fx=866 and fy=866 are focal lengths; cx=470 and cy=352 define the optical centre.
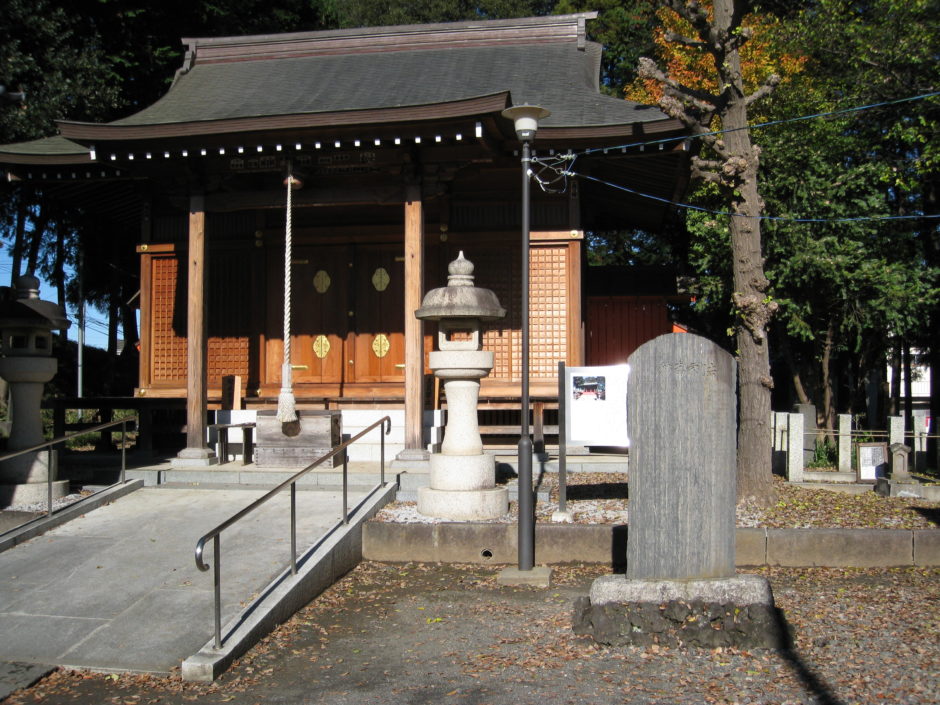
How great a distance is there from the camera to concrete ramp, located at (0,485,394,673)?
5.74 metres

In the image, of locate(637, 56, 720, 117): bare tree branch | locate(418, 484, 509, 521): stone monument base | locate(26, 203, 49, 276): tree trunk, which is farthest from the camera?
locate(26, 203, 49, 276): tree trunk

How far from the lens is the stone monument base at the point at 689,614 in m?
5.42

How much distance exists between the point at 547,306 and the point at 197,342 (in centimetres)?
503

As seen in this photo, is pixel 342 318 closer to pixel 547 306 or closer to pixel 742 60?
pixel 547 306

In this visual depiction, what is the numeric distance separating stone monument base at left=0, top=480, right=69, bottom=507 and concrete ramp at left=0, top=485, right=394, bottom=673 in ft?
1.83

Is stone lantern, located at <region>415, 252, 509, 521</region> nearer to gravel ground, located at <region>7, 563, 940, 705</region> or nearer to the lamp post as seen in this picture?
the lamp post

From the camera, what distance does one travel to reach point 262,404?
531 inches

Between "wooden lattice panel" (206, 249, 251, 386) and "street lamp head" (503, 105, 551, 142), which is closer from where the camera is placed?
"street lamp head" (503, 105, 551, 142)

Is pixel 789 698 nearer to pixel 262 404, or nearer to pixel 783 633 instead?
pixel 783 633

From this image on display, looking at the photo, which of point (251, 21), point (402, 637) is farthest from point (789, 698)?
point (251, 21)

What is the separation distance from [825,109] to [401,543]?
1275cm

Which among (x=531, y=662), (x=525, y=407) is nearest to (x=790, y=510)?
(x=525, y=407)

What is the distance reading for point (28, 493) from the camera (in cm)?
893

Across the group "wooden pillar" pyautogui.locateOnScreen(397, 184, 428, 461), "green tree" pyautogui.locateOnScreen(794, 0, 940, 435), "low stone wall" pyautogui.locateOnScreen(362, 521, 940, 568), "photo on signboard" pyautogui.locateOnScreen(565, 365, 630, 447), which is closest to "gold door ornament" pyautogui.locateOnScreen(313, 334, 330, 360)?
"wooden pillar" pyautogui.locateOnScreen(397, 184, 428, 461)
